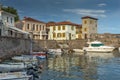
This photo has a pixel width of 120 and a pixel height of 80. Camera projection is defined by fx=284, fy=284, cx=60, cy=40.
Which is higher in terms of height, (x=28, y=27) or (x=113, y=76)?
(x=28, y=27)

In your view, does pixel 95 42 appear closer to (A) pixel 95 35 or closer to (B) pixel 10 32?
(A) pixel 95 35

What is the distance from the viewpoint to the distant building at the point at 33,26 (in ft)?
305

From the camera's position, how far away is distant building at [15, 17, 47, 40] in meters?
92.8

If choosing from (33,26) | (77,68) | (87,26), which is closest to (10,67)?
(77,68)

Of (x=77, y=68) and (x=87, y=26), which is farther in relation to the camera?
(x=87, y=26)

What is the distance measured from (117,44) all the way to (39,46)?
1261 inches

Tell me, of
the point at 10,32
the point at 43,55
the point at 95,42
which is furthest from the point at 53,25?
the point at 43,55

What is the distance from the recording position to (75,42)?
9781 centimetres

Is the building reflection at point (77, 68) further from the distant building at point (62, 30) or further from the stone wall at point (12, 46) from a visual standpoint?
the distant building at point (62, 30)

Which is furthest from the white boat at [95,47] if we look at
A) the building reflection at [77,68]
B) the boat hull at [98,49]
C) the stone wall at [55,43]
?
the building reflection at [77,68]

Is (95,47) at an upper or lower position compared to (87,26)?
lower

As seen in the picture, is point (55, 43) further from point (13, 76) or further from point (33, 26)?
point (13, 76)

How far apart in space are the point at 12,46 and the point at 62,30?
4916 centimetres

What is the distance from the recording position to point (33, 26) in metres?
95.4
